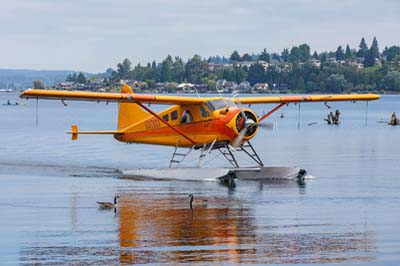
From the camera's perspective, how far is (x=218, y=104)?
27.8 metres

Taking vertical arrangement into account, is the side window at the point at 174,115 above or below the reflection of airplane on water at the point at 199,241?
above

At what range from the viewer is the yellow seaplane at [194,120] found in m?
26.8

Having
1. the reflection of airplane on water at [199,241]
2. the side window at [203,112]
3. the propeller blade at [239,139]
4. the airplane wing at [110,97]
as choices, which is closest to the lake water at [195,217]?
the reflection of airplane on water at [199,241]

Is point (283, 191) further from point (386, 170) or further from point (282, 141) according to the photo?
point (282, 141)

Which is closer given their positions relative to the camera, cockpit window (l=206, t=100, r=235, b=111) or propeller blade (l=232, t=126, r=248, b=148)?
propeller blade (l=232, t=126, r=248, b=148)

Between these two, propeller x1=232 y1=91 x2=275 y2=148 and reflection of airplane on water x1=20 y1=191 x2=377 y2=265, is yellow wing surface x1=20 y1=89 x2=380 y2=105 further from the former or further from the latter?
reflection of airplane on water x1=20 y1=191 x2=377 y2=265

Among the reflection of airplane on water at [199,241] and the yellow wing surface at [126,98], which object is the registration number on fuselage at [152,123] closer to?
the yellow wing surface at [126,98]

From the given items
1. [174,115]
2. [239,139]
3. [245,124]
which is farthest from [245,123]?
[174,115]

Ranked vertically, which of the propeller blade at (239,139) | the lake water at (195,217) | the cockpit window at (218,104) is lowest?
the lake water at (195,217)

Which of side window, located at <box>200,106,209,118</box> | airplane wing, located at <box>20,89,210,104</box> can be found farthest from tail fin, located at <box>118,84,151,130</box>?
side window, located at <box>200,106,209,118</box>

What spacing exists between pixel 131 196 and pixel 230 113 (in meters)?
4.25

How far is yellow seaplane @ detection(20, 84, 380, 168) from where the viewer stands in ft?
87.9

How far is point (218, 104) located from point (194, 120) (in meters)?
0.88

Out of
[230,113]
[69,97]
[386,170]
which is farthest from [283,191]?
[386,170]
